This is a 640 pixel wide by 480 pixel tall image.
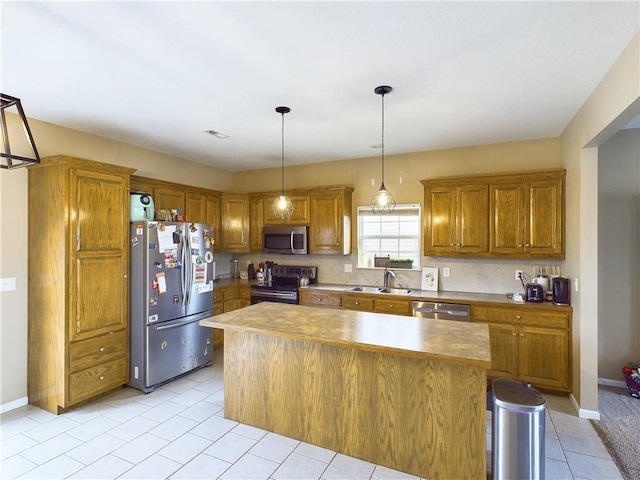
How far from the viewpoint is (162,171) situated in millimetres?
4629

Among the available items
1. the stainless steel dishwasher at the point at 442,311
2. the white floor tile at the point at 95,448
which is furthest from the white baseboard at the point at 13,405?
the stainless steel dishwasher at the point at 442,311

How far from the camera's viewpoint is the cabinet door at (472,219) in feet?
12.8

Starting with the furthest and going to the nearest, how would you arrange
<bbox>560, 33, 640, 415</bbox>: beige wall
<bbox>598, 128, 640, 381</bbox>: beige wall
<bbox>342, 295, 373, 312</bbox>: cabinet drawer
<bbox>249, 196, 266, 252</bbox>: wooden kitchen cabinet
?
<bbox>249, 196, 266, 252</bbox>: wooden kitchen cabinet, <bbox>342, 295, 373, 312</bbox>: cabinet drawer, <bbox>598, 128, 640, 381</bbox>: beige wall, <bbox>560, 33, 640, 415</bbox>: beige wall

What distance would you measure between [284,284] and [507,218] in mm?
3022

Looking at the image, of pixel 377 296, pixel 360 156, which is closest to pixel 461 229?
pixel 377 296

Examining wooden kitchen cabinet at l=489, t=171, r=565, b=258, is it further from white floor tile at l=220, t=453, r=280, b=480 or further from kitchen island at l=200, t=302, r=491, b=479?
white floor tile at l=220, t=453, r=280, b=480

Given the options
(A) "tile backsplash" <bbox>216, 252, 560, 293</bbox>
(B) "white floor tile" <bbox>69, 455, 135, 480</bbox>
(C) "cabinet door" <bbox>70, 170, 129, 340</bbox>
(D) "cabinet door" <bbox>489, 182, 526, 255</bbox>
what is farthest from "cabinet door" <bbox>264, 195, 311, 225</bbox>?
(B) "white floor tile" <bbox>69, 455, 135, 480</bbox>

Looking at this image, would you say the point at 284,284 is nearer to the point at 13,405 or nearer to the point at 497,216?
the point at 497,216

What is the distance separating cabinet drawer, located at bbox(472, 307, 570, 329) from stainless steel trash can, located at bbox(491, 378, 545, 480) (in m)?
1.53

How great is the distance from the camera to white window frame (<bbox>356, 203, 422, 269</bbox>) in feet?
15.0

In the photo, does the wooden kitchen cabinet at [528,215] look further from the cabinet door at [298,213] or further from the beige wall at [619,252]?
the cabinet door at [298,213]

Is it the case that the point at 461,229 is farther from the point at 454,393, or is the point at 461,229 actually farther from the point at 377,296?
the point at 454,393

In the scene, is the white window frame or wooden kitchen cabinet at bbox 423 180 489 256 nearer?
wooden kitchen cabinet at bbox 423 180 489 256

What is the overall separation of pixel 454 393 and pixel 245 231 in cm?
390
